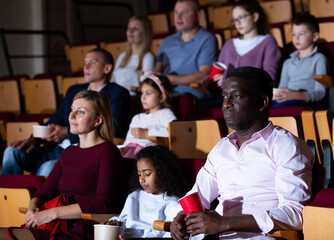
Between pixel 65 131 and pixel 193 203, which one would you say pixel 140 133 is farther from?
pixel 193 203

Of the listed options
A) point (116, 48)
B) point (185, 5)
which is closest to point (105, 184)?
point (185, 5)

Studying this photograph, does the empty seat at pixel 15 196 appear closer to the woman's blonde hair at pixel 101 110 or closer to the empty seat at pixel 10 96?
the woman's blonde hair at pixel 101 110

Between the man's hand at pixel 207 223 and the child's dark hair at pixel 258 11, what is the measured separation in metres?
1.54

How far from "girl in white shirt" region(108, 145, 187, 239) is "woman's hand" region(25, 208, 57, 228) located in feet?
0.69

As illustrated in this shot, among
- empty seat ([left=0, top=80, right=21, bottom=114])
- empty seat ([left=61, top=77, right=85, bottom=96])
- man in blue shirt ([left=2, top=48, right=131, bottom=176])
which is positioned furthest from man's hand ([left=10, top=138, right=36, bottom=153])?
empty seat ([left=0, top=80, right=21, bottom=114])

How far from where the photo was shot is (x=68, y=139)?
2.37 metres

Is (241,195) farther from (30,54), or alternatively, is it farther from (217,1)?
(30,54)

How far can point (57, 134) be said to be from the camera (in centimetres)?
234

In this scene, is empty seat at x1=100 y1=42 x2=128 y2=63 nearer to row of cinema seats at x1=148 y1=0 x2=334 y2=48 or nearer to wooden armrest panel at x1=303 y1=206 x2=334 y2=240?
row of cinema seats at x1=148 y1=0 x2=334 y2=48

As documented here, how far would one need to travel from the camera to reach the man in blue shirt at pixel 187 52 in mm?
2666

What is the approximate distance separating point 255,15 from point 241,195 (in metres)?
1.41

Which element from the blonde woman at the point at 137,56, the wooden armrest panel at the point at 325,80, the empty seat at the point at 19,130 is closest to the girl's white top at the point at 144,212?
→ the wooden armrest panel at the point at 325,80

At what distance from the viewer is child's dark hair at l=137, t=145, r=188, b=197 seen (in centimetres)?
165

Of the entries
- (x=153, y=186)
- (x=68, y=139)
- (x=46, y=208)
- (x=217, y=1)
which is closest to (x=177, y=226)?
(x=153, y=186)
